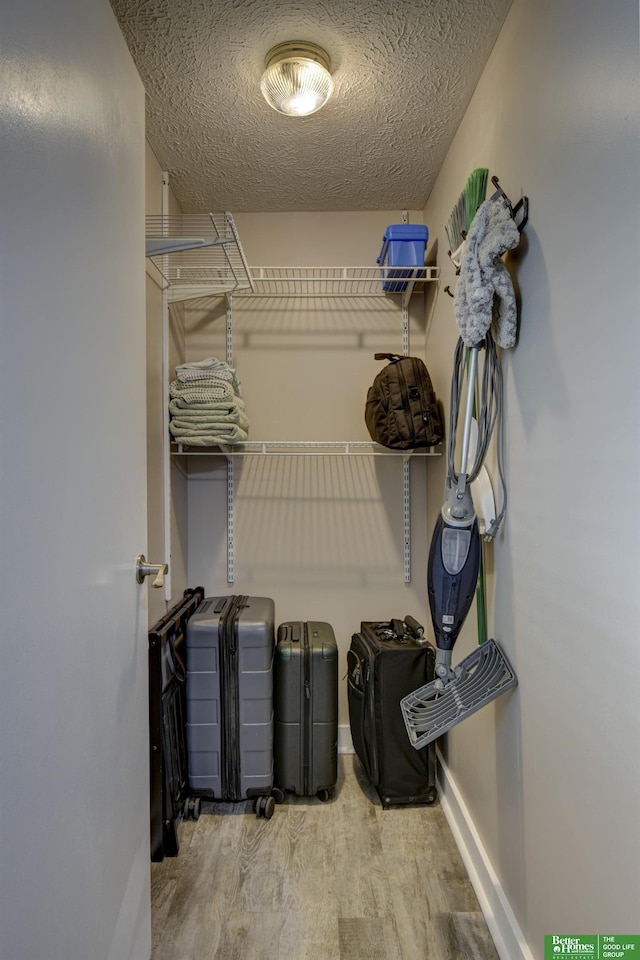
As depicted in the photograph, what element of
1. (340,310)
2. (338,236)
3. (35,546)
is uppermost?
(338,236)

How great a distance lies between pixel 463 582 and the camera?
4.61 feet

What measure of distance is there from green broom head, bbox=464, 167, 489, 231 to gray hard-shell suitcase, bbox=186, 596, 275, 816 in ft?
5.11

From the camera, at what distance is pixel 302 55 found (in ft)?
4.92

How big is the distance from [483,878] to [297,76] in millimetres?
2349

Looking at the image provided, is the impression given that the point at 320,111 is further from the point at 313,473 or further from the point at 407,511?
the point at 407,511

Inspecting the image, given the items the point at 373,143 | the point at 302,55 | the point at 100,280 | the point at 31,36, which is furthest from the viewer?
the point at 373,143

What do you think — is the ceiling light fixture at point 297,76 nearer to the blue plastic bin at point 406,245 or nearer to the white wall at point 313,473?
the blue plastic bin at point 406,245

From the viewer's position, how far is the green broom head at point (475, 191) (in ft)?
4.99

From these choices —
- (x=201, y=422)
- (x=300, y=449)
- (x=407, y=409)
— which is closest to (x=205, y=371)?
(x=201, y=422)

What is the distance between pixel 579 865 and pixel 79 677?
977mm

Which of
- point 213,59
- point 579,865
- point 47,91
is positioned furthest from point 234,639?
point 213,59

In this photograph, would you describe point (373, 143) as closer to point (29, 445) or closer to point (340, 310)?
point (340, 310)

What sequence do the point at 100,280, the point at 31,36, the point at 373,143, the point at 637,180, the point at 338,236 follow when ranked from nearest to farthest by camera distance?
1. the point at 31,36
2. the point at 637,180
3. the point at 100,280
4. the point at 373,143
5. the point at 338,236

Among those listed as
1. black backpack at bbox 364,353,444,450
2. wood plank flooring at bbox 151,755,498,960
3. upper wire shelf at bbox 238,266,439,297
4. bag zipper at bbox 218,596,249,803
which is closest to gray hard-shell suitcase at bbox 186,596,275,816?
bag zipper at bbox 218,596,249,803
